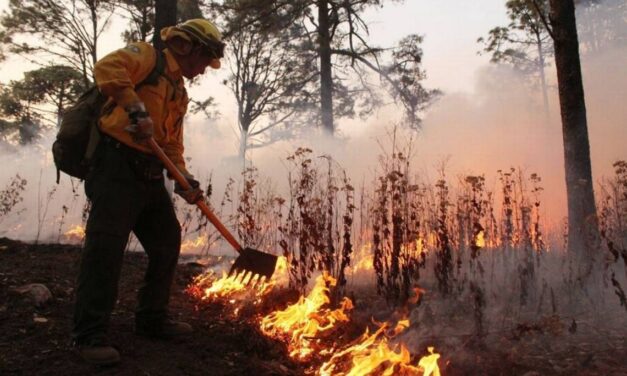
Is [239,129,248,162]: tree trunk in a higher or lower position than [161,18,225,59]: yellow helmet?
higher

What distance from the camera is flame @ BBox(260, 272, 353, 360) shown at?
3219 millimetres

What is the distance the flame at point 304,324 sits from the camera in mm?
3219

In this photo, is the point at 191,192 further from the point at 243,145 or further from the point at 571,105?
the point at 243,145

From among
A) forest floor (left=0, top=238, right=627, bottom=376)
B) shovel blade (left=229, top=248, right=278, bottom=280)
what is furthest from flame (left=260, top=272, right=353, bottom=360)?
shovel blade (left=229, top=248, right=278, bottom=280)

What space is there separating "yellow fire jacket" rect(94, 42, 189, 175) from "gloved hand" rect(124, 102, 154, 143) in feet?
0.13

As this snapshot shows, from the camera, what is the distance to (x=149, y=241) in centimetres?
284

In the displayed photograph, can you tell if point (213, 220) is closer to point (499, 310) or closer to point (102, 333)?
point (102, 333)

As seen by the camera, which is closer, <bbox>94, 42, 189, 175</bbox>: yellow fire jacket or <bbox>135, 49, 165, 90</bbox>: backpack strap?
<bbox>94, 42, 189, 175</bbox>: yellow fire jacket

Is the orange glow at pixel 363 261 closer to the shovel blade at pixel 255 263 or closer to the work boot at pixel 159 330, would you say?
the shovel blade at pixel 255 263

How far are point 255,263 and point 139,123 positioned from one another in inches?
46.7

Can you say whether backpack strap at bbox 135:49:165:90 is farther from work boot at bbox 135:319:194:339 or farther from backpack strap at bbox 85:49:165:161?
work boot at bbox 135:319:194:339

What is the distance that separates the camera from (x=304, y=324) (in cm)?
344

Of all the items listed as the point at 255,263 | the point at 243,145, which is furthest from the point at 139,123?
the point at 243,145

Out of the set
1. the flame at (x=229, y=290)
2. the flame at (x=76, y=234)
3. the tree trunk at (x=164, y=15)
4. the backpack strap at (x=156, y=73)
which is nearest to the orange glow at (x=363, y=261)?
the flame at (x=229, y=290)
